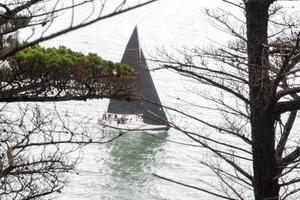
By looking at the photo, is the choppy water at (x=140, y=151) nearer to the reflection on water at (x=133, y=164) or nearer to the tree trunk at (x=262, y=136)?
the reflection on water at (x=133, y=164)

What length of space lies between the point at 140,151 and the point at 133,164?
11.7 ft

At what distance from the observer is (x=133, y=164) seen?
124 ft

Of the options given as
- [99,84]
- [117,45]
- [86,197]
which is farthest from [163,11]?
[99,84]

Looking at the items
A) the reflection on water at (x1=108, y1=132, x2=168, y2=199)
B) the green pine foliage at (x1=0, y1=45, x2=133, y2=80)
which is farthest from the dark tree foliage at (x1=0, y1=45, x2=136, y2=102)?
the reflection on water at (x1=108, y1=132, x2=168, y2=199)

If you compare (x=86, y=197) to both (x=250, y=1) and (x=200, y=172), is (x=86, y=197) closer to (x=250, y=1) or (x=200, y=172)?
(x=200, y=172)

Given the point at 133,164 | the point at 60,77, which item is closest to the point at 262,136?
the point at 60,77

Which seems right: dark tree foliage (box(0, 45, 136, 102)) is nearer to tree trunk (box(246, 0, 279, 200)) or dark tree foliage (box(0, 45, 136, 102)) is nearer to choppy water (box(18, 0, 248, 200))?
tree trunk (box(246, 0, 279, 200))

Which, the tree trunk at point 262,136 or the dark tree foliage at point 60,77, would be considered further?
the dark tree foliage at point 60,77

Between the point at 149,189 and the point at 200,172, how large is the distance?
13.8ft

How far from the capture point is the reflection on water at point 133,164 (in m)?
30.6

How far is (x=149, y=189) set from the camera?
30859 millimetres

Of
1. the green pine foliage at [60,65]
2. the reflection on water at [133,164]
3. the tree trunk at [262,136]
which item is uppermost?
the green pine foliage at [60,65]

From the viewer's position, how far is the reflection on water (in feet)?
101

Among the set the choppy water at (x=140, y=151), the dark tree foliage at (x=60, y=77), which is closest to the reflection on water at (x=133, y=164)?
the choppy water at (x=140, y=151)
